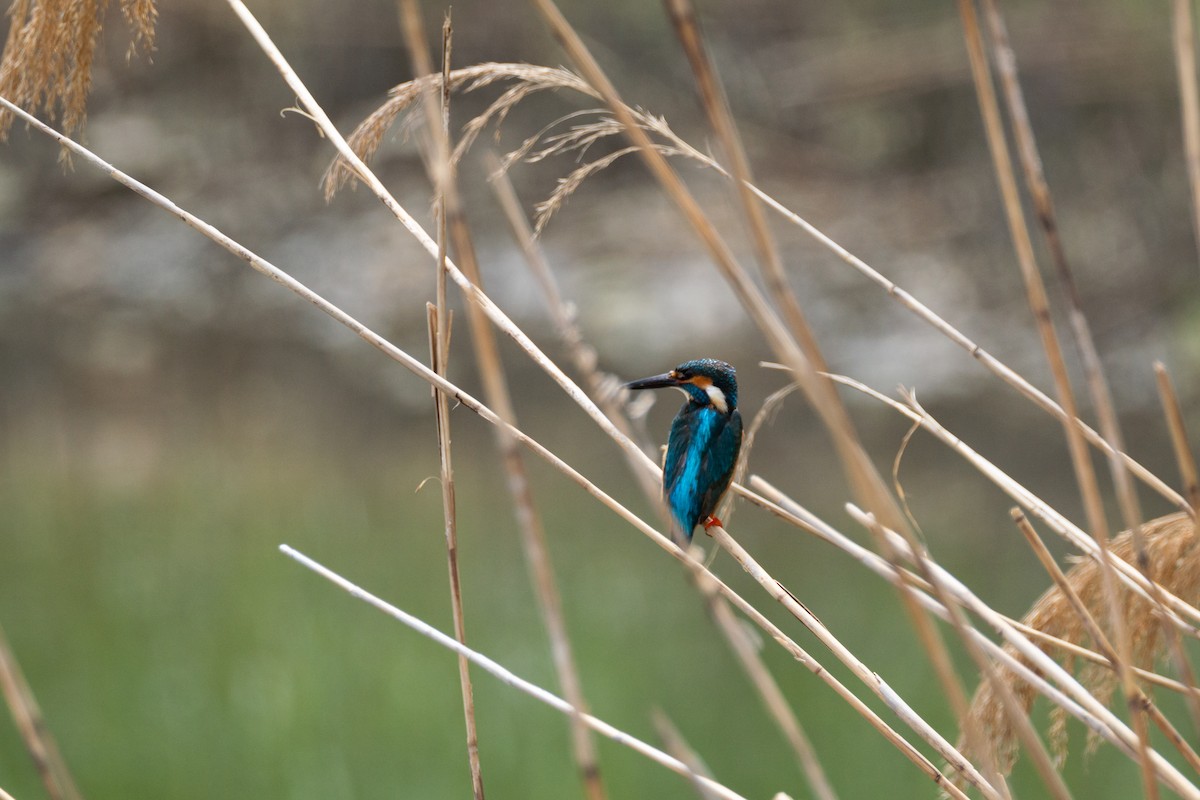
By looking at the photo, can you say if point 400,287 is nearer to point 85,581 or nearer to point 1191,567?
point 85,581

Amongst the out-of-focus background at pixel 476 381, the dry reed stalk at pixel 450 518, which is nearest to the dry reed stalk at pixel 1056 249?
the dry reed stalk at pixel 450 518

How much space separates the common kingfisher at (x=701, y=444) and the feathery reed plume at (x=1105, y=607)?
22.9 inches

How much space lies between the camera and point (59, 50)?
66.2 inches

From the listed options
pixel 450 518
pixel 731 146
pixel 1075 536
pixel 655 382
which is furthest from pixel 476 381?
pixel 731 146

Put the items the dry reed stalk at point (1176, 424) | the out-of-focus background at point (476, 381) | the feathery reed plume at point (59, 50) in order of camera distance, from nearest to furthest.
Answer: the dry reed stalk at point (1176, 424), the feathery reed plume at point (59, 50), the out-of-focus background at point (476, 381)

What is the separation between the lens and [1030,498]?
1.67 metres

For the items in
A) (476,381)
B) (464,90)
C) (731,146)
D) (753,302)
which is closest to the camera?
(731,146)

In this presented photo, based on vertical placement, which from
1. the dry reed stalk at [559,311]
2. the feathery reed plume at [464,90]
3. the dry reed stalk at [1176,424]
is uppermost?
the feathery reed plume at [464,90]

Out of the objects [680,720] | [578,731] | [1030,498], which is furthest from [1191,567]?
[680,720]

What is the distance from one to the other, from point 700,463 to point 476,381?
9916 mm

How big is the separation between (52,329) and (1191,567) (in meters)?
14.7

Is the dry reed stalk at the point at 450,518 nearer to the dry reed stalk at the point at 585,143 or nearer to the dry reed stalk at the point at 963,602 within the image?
the dry reed stalk at the point at 585,143

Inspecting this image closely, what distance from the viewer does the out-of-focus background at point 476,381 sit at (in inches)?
263

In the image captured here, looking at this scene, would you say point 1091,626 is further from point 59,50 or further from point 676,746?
point 59,50
